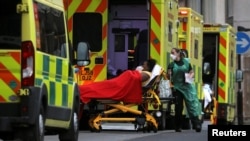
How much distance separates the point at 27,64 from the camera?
11805 mm

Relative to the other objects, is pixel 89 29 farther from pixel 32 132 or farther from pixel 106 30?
pixel 32 132

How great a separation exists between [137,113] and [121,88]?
60 centimetres

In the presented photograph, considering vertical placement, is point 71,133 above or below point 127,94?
below

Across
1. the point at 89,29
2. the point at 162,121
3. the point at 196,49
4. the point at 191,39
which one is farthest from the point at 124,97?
the point at 196,49

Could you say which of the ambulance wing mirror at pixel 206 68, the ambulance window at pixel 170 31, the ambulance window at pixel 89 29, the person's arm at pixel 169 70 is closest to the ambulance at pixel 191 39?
the ambulance wing mirror at pixel 206 68

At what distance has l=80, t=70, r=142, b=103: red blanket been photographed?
1808 cm

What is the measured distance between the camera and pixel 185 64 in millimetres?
19250

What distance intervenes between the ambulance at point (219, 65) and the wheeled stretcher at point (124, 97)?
6.66 meters

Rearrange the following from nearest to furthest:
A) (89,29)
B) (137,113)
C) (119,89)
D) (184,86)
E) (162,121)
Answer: (119,89) < (137,113) < (184,86) < (162,121) < (89,29)

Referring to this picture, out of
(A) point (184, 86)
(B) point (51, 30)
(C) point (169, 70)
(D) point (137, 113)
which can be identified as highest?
(B) point (51, 30)

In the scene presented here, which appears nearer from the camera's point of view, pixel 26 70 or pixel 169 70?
pixel 26 70

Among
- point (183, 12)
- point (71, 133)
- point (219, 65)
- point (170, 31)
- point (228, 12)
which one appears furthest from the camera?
point (228, 12)

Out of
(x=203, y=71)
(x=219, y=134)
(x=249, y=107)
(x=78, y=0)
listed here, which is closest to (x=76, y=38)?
(x=78, y=0)

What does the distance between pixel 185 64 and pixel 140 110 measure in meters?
1.29
